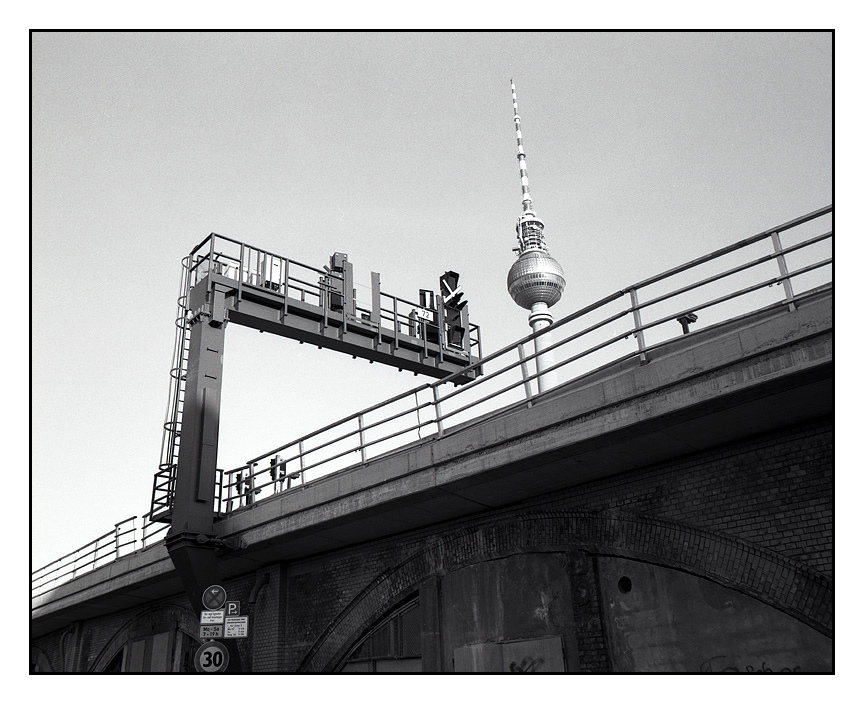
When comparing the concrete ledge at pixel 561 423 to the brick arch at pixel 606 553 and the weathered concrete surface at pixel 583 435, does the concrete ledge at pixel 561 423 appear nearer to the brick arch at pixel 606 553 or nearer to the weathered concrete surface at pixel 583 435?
the weathered concrete surface at pixel 583 435

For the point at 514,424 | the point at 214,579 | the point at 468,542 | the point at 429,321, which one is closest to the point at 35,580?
the point at 214,579

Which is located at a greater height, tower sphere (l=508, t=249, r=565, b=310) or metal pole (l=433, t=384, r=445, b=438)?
tower sphere (l=508, t=249, r=565, b=310)

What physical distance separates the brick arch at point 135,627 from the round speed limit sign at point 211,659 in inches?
243

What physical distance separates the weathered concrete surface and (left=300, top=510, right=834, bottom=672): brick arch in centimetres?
49

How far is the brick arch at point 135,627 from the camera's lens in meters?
19.2

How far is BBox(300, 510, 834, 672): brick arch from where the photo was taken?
9484 millimetres

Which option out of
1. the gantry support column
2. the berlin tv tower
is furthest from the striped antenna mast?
the gantry support column

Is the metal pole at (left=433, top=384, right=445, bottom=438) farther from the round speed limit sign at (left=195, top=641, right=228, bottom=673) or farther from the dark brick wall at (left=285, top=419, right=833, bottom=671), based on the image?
the round speed limit sign at (left=195, top=641, right=228, bottom=673)

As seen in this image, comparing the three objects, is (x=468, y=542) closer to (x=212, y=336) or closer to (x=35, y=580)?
(x=212, y=336)

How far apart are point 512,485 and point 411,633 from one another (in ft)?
12.4

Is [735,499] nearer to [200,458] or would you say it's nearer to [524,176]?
→ [200,458]

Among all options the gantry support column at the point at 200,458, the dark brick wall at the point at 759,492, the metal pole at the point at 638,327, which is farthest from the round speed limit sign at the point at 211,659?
the metal pole at the point at 638,327

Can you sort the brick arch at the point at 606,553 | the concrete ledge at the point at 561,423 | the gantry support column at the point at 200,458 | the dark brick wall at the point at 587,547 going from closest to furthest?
the concrete ledge at the point at 561,423 < the brick arch at the point at 606,553 < the dark brick wall at the point at 587,547 < the gantry support column at the point at 200,458

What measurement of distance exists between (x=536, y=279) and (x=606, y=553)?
49.8 m
